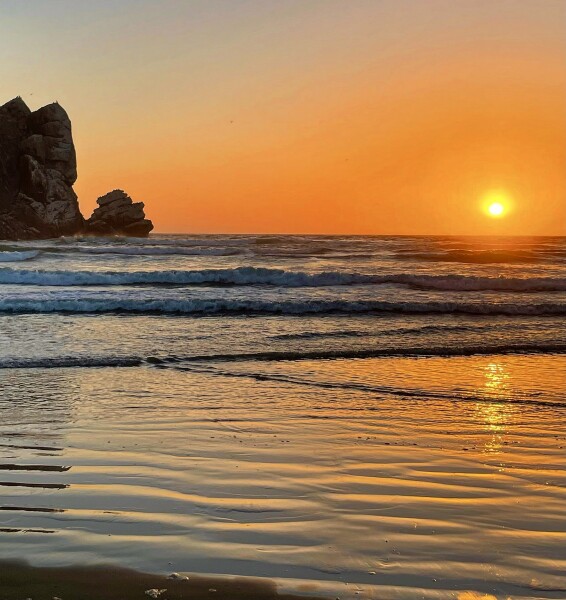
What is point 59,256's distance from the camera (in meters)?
31.7

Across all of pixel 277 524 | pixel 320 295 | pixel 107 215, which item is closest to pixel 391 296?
pixel 320 295

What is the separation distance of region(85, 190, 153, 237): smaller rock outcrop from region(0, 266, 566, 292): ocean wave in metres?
49.1

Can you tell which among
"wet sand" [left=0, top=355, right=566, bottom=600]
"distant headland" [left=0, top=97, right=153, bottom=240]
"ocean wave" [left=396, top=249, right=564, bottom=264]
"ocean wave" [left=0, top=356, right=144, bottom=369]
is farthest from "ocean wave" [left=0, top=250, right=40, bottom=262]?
"distant headland" [left=0, top=97, right=153, bottom=240]

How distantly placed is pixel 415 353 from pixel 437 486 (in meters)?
5.24

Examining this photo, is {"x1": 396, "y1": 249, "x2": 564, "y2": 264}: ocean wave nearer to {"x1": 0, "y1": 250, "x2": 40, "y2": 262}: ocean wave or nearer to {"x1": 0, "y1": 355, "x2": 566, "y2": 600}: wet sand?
{"x1": 0, "y1": 250, "x2": 40, "y2": 262}: ocean wave

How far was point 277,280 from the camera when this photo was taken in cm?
2064

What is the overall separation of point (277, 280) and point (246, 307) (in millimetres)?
7143

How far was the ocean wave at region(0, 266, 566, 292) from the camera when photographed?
18844 mm

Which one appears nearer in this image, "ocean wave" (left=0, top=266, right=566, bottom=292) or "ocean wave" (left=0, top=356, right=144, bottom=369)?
"ocean wave" (left=0, top=356, right=144, bottom=369)

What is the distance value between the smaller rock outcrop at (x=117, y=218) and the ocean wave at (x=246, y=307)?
185ft

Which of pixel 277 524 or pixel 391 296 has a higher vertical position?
pixel 391 296

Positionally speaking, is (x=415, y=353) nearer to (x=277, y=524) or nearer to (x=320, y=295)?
(x=277, y=524)

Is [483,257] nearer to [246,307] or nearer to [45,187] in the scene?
[246,307]

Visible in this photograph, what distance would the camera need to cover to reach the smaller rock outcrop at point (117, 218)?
68.9 metres
